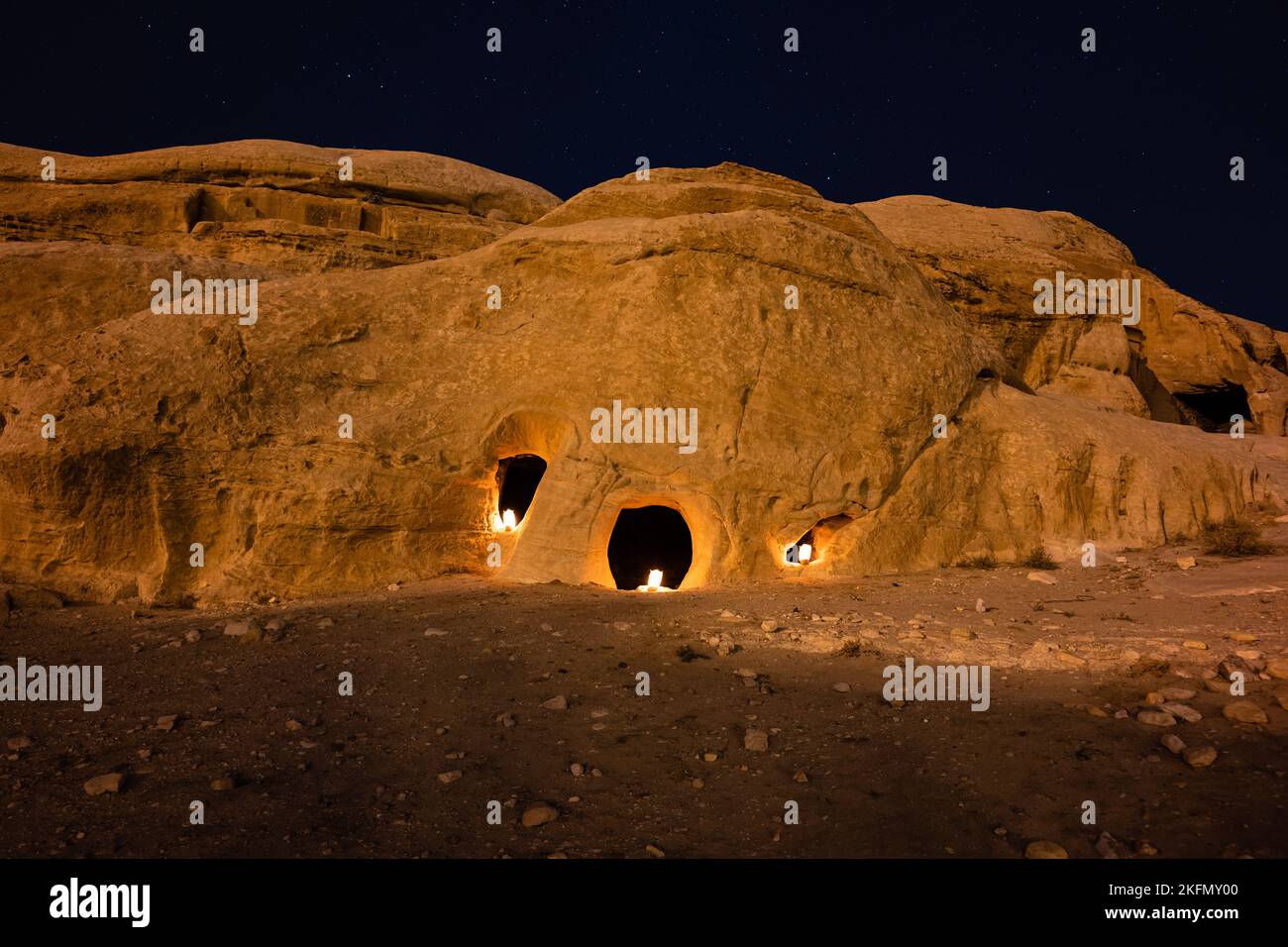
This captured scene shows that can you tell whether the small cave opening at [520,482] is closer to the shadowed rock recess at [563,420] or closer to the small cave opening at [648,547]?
the small cave opening at [648,547]

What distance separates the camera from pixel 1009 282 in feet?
70.0

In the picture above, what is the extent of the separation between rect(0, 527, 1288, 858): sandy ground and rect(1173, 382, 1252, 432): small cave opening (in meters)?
20.4

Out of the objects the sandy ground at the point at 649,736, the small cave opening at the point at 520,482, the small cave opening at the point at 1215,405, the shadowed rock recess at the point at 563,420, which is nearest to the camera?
the sandy ground at the point at 649,736

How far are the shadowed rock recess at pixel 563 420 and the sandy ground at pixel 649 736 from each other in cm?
188

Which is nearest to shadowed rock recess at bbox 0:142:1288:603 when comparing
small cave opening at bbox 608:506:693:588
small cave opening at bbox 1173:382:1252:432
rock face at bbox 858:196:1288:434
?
small cave opening at bbox 608:506:693:588

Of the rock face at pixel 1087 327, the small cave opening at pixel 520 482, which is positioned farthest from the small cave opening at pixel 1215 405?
the small cave opening at pixel 520 482

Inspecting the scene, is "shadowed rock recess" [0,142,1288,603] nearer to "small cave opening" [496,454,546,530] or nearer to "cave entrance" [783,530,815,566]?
"cave entrance" [783,530,815,566]

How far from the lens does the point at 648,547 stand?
51.7 feet

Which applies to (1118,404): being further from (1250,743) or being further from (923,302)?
(1250,743)

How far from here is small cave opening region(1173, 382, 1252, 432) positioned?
24297 millimetres

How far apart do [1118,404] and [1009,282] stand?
4327 mm

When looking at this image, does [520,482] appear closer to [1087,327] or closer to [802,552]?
[802,552]

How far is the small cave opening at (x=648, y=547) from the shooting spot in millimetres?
15570

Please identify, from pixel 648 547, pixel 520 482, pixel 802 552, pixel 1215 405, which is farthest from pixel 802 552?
pixel 1215 405
